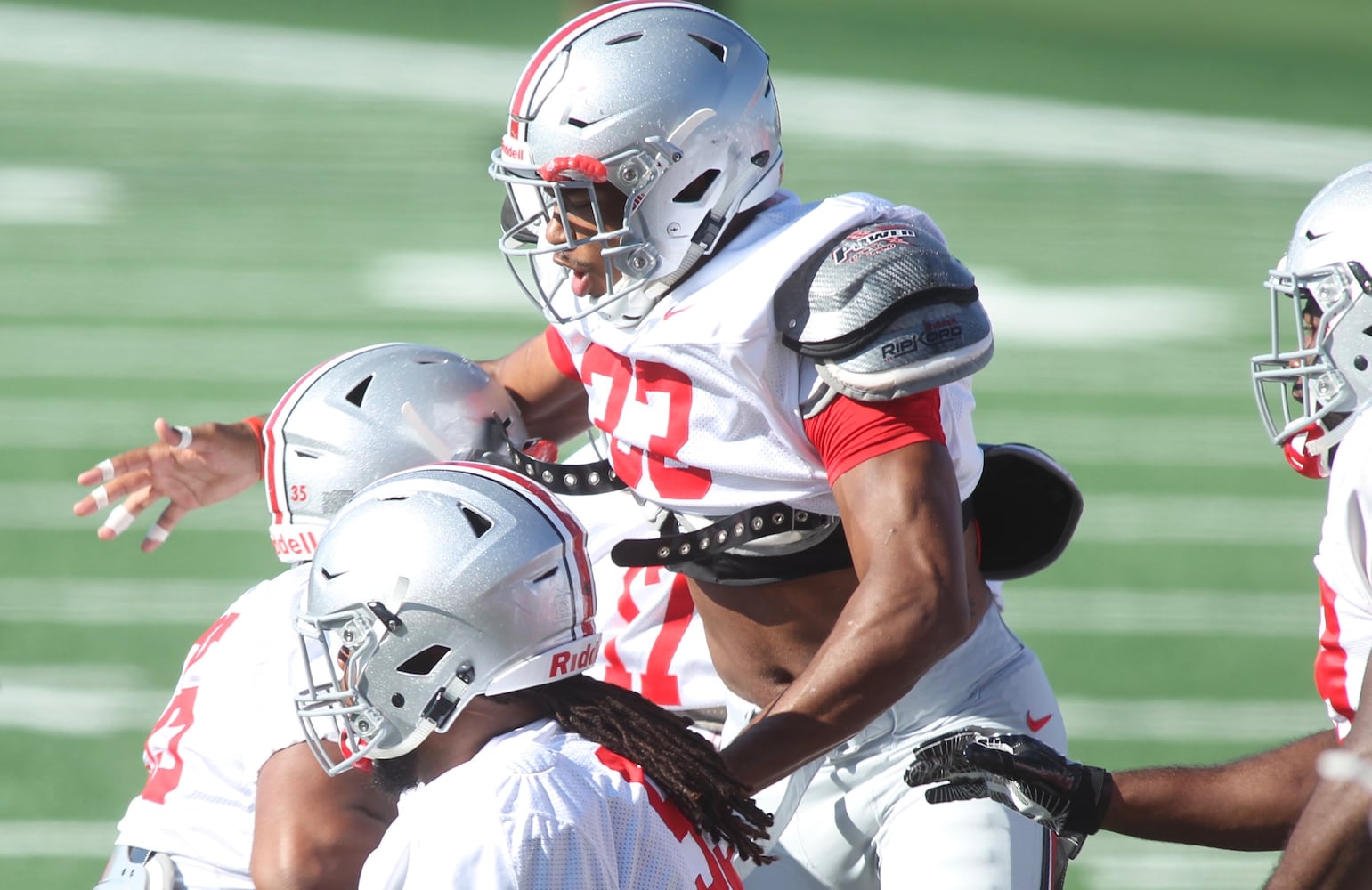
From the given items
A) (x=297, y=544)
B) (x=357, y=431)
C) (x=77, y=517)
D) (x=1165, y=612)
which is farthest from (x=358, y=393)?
(x=77, y=517)

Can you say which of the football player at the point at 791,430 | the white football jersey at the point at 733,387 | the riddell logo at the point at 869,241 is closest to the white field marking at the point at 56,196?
the football player at the point at 791,430

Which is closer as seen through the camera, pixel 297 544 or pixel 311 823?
pixel 311 823

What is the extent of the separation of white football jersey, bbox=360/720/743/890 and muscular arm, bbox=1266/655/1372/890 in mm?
880

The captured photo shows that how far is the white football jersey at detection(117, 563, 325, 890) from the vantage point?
10.2 ft

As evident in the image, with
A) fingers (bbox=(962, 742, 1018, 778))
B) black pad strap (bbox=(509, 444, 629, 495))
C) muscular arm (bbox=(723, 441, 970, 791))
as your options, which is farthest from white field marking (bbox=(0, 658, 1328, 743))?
muscular arm (bbox=(723, 441, 970, 791))

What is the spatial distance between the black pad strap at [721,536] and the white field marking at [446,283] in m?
6.06

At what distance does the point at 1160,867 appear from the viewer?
4.78 m

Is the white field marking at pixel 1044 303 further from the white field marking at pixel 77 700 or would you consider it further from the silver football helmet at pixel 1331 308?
the silver football helmet at pixel 1331 308

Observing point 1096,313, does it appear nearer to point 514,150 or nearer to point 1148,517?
point 1148,517

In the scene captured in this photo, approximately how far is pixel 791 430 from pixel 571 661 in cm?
57

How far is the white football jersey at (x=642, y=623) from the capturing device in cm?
359

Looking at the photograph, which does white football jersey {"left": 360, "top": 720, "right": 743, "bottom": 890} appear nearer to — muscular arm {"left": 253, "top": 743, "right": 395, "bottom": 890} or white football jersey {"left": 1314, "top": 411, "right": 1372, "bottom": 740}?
muscular arm {"left": 253, "top": 743, "right": 395, "bottom": 890}

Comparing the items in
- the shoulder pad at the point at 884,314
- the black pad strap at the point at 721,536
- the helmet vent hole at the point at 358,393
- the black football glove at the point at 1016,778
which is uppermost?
the helmet vent hole at the point at 358,393

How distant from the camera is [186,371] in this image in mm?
8195
